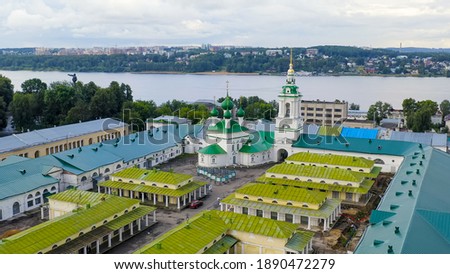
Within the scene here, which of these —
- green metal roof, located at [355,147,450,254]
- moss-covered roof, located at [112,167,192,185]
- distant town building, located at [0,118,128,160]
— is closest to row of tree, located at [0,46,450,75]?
distant town building, located at [0,118,128,160]

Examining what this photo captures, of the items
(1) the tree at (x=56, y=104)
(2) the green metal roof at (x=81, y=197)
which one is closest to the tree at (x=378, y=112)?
(1) the tree at (x=56, y=104)

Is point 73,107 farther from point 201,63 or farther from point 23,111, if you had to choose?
point 201,63

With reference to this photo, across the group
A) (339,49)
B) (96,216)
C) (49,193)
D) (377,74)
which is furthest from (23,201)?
(339,49)

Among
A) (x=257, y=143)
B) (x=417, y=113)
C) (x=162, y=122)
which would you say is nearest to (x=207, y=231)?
(x=257, y=143)

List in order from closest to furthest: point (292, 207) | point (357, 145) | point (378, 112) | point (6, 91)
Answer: point (292, 207), point (357, 145), point (6, 91), point (378, 112)

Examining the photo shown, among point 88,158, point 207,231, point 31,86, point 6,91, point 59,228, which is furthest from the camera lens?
point 31,86

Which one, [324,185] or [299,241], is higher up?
[324,185]

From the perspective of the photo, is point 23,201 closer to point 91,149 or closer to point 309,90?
point 91,149
